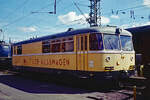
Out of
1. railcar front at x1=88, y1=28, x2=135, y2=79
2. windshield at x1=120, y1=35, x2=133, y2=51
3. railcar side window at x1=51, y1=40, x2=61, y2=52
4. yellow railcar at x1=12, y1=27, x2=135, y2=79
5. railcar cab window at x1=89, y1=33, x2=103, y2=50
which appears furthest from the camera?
railcar side window at x1=51, y1=40, x2=61, y2=52

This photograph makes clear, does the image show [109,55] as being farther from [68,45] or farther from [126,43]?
[68,45]

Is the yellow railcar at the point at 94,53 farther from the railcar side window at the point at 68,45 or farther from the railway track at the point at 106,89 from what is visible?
the railway track at the point at 106,89

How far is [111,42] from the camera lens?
33.6 ft

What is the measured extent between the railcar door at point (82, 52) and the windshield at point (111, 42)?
40.8 inches

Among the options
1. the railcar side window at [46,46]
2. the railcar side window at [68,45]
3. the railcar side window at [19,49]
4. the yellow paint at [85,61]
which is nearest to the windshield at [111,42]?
the yellow paint at [85,61]

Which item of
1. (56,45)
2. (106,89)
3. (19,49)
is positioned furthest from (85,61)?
(19,49)

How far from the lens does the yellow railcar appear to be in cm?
974

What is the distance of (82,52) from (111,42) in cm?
160

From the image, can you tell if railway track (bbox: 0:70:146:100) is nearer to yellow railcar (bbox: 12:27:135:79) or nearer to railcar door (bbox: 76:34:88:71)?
yellow railcar (bbox: 12:27:135:79)

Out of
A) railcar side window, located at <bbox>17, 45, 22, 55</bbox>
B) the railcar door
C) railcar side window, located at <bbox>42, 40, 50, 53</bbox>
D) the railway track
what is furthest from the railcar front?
railcar side window, located at <bbox>17, 45, 22, 55</bbox>

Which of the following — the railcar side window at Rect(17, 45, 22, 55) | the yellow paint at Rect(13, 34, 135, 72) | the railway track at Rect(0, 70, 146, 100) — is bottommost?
the railway track at Rect(0, 70, 146, 100)

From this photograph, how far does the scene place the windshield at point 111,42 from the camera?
10.0m

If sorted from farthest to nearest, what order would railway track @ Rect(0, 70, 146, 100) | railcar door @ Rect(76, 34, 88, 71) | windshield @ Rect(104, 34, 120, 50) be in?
railcar door @ Rect(76, 34, 88, 71), windshield @ Rect(104, 34, 120, 50), railway track @ Rect(0, 70, 146, 100)

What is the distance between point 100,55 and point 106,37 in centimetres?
108
